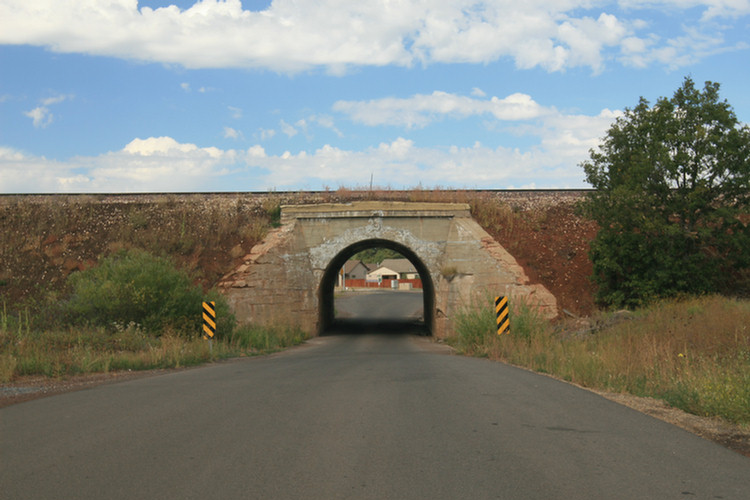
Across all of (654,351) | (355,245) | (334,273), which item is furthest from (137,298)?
(334,273)

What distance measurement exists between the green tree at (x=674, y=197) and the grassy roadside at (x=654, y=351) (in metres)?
1.82

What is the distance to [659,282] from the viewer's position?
21.1 m

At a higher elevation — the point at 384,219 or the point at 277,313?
the point at 384,219

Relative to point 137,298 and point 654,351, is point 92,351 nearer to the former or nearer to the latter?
point 137,298

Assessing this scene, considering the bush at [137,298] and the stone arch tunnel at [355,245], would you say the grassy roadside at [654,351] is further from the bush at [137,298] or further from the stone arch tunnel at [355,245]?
the bush at [137,298]

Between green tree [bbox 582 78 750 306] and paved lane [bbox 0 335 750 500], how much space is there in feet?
41.7

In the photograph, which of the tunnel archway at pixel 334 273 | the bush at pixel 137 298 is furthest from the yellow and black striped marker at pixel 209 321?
the tunnel archway at pixel 334 273

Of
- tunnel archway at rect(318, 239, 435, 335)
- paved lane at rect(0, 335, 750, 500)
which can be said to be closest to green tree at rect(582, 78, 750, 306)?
tunnel archway at rect(318, 239, 435, 335)

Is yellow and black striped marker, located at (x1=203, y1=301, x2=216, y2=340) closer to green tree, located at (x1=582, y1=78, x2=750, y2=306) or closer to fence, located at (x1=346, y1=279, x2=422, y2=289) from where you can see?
→ green tree, located at (x1=582, y1=78, x2=750, y2=306)

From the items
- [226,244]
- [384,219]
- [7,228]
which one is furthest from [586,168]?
[7,228]

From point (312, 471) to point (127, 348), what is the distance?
12.5 metres

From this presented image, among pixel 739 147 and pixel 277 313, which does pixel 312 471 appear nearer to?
pixel 739 147

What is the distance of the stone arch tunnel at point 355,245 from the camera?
26703 mm

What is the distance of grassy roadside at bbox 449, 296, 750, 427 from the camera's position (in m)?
8.65
